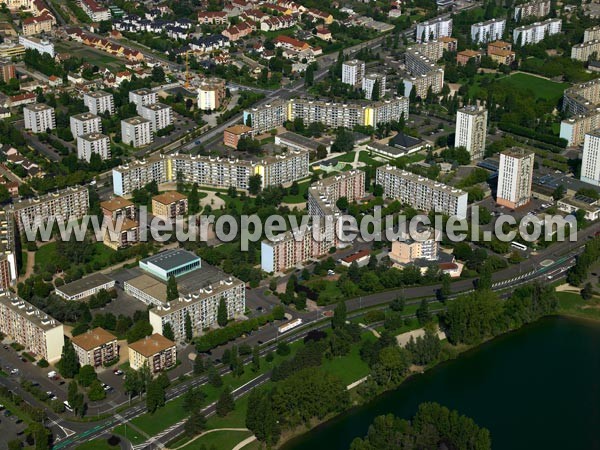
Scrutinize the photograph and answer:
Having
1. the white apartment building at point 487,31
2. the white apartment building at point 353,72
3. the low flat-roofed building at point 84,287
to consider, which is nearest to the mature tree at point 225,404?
the low flat-roofed building at point 84,287

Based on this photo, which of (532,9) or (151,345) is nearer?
(151,345)

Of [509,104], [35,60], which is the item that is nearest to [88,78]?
[35,60]

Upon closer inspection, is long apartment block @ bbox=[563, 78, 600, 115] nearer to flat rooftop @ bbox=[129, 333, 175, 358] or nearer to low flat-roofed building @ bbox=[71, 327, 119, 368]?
flat rooftop @ bbox=[129, 333, 175, 358]

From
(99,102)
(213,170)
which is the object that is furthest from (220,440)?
(99,102)

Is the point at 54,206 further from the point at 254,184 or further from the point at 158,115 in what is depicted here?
the point at 158,115

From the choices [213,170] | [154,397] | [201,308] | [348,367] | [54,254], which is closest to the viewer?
[154,397]

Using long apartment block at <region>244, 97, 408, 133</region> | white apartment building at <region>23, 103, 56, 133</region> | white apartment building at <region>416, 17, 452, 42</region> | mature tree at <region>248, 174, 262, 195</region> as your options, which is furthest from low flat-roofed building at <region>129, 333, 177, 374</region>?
white apartment building at <region>416, 17, 452, 42</region>

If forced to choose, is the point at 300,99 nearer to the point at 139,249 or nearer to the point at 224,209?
the point at 224,209

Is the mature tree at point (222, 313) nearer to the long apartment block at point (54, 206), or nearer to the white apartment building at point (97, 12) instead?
the long apartment block at point (54, 206)
